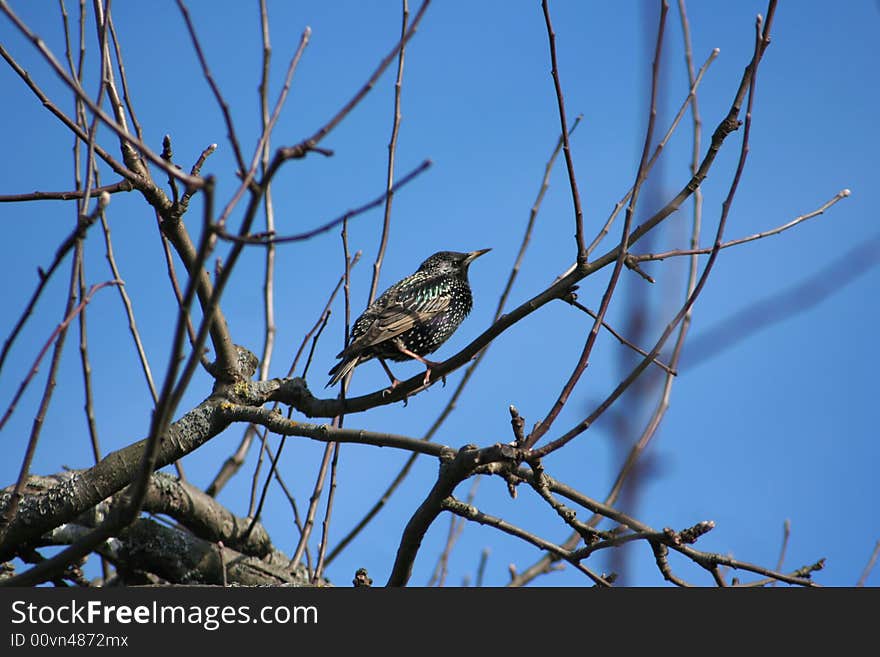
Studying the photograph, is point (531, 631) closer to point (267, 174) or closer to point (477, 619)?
point (477, 619)

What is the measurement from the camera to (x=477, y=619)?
10.6 feet

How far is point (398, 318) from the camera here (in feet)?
18.5

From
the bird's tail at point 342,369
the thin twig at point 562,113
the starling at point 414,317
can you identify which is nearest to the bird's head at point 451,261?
the starling at point 414,317

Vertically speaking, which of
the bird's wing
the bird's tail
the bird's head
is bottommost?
the bird's tail

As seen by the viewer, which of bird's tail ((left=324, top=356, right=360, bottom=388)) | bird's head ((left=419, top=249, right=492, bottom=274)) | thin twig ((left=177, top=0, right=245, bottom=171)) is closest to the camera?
thin twig ((left=177, top=0, right=245, bottom=171))

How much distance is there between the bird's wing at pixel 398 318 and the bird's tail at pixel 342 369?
0.07 metres

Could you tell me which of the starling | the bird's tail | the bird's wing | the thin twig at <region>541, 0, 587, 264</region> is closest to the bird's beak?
the starling

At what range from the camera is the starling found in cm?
535

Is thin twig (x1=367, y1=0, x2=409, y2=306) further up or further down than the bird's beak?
further down

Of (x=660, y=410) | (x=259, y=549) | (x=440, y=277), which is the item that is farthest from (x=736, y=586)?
(x=440, y=277)

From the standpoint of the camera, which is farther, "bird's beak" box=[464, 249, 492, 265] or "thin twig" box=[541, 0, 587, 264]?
"bird's beak" box=[464, 249, 492, 265]

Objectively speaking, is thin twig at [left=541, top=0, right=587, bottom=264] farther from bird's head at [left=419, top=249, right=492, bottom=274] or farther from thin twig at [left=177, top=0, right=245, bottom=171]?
bird's head at [left=419, top=249, right=492, bottom=274]

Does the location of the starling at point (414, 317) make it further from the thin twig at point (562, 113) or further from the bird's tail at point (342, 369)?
the thin twig at point (562, 113)

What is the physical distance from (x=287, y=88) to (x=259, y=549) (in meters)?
3.32
